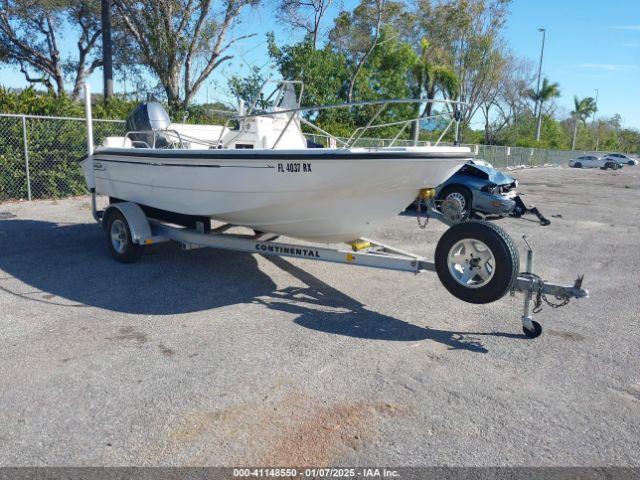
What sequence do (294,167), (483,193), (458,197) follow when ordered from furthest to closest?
(458,197)
(483,193)
(294,167)

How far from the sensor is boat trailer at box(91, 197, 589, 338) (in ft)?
15.6

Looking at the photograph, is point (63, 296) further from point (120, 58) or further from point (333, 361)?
point (120, 58)

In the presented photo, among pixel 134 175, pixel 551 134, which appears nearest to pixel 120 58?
pixel 134 175

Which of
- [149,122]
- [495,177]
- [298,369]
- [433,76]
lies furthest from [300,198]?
[433,76]

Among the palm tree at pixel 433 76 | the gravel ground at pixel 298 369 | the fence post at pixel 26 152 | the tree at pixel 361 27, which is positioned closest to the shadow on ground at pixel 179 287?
the gravel ground at pixel 298 369

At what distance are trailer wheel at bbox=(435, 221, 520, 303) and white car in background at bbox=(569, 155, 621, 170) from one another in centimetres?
4681

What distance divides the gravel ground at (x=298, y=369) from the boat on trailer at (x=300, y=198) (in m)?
0.48

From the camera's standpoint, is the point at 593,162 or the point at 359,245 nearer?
the point at 359,245

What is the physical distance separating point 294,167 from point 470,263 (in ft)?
6.34

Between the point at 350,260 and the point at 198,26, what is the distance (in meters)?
15.8

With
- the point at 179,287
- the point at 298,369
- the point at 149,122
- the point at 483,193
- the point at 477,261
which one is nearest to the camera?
the point at 298,369

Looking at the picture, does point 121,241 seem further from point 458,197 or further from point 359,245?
point 458,197

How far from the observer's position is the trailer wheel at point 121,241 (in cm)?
697

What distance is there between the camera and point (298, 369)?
13.7 feet
